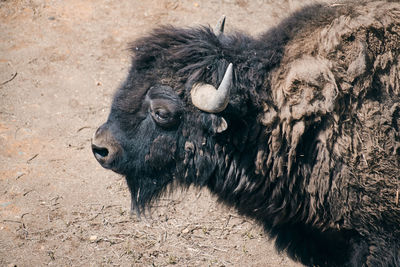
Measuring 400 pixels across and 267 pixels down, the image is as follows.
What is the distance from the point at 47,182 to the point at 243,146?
2.63 m


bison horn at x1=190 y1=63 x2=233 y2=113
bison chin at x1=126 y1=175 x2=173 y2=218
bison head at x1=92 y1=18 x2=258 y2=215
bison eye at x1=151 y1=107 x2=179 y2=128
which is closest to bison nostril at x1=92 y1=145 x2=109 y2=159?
bison head at x1=92 y1=18 x2=258 y2=215

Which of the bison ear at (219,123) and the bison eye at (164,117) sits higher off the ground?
the bison ear at (219,123)

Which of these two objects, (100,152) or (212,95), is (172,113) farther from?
(100,152)

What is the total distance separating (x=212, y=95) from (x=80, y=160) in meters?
2.74

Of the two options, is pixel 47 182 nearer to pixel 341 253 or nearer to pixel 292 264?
pixel 292 264

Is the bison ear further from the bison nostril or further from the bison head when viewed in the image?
the bison nostril

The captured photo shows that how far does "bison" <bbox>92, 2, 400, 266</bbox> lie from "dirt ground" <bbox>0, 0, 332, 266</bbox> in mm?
801

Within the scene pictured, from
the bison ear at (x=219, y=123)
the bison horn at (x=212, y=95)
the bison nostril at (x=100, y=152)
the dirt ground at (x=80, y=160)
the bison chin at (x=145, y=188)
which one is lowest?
the dirt ground at (x=80, y=160)

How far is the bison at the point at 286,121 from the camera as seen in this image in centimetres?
298

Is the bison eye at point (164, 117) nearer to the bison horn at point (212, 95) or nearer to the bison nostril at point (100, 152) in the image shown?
the bison horn at point (212, 95)

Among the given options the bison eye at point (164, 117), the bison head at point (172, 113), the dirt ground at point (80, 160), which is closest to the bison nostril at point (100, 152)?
the bison head at point (172, 113)

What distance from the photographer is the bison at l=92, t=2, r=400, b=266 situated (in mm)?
2979

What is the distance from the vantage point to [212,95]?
2.97 metres

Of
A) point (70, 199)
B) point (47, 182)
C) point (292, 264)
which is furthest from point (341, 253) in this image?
point (47, 182)
